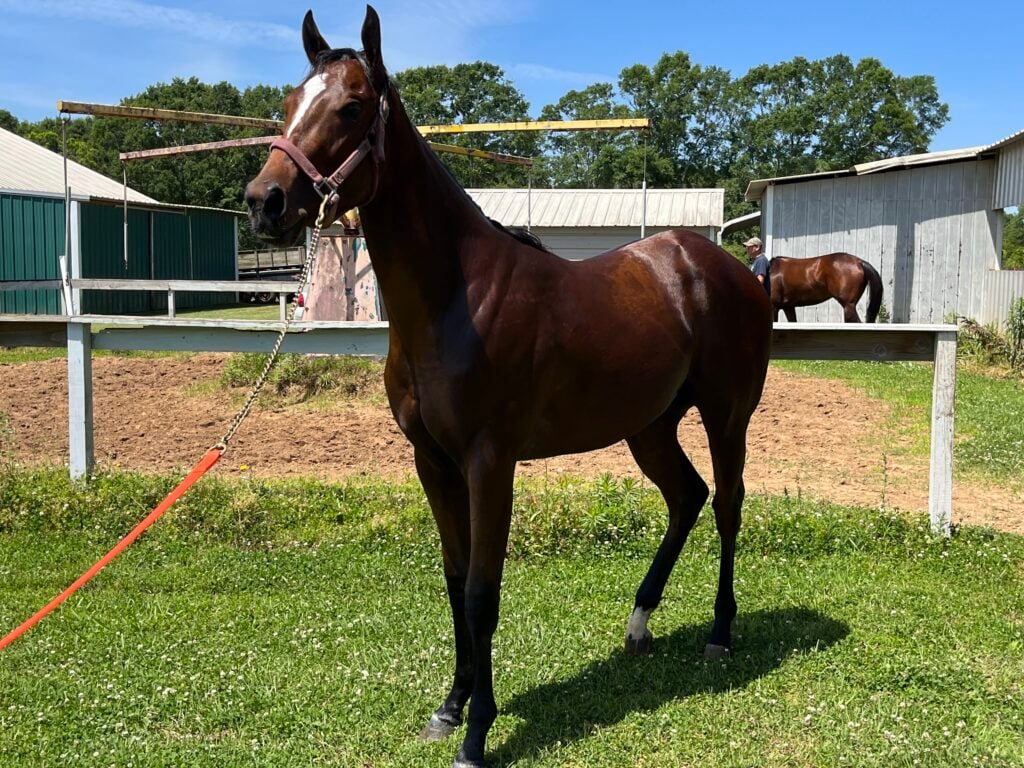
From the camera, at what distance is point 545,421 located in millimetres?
3213

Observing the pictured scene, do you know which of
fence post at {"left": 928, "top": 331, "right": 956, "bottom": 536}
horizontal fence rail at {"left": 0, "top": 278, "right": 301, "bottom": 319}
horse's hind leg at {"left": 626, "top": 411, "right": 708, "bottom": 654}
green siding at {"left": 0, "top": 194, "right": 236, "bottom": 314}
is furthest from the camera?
green siding at {"left": 0, "top": 194, "right": 236, "bottom": 314}

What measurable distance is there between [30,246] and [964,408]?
68.3 ft

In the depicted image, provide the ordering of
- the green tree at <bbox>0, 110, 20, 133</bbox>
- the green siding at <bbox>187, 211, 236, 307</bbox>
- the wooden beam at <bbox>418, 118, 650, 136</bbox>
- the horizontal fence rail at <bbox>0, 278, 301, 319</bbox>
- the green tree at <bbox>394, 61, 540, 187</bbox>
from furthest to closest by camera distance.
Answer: the green tree at <bbox>0, 110, 20, 133</bbox> < the green tree at <bbox>394, 61, 540, 187</bbox> < the green siding at <bbox>187, 211, 236, 307</bbox> < the horizontal fence rail at <bbox>0, 278, 301, 319</bbox> < the wooden beam at <bbox>418, 118, 650, 136</bbox>

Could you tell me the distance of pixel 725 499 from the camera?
4.05 m

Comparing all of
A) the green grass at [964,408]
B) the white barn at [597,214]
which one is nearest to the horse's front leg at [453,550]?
the green grass at [964,408]

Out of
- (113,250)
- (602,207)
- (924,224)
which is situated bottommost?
(113,250)

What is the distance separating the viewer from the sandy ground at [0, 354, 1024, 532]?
6.93 metres

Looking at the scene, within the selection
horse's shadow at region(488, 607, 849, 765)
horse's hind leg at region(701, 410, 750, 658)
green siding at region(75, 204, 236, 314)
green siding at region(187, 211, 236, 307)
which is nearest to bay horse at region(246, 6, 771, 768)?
horse's shadow at region(488, 607, 849, 765)

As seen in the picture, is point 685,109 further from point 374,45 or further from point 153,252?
point 374,45

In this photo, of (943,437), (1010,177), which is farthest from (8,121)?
(943,437)

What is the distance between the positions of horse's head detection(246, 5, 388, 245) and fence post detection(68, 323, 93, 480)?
4107 millimetres

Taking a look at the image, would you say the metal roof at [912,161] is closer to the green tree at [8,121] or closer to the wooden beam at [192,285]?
the wooden beam at [192,285]

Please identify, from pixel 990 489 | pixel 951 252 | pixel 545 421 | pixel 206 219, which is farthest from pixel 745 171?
pixel 545 421

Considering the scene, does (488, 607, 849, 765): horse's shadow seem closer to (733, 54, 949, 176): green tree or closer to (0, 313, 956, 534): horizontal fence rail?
(0, 313, 956, 534): horizontal fence rail
